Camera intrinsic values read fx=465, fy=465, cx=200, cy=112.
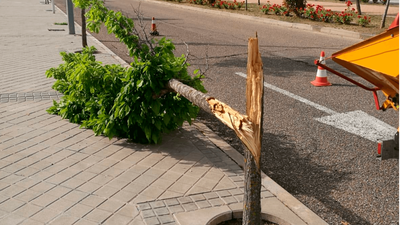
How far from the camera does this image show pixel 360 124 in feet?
21.1

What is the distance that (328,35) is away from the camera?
52.5ft

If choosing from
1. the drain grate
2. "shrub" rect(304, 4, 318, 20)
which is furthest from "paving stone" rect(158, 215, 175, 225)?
"shrub" rect(304, 4, 318, 20)

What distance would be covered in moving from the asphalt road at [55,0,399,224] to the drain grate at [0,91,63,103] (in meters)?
1.86

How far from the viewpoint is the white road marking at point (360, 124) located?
19.7 feet

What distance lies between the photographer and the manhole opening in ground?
384cm

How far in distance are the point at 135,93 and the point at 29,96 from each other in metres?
3.17

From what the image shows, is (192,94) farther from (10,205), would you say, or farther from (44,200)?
(10,205)

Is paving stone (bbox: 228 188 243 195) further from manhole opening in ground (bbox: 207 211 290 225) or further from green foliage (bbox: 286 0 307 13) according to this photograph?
green foliage (bbox: 286 0 307 13)

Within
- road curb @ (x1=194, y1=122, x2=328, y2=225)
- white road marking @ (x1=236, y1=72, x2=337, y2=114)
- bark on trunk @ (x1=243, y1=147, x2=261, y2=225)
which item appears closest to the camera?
bark on trunk @ (x1=243, y1=147, x2=261, y2=225)

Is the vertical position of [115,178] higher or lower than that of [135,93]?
lower

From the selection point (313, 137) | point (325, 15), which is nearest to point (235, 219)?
point (313, 137)

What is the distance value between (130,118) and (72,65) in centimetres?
180

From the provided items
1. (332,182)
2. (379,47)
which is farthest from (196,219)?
(379,47)

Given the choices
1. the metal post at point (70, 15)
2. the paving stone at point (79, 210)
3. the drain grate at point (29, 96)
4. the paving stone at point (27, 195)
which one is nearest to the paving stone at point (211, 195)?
the paving stone at point (79, 210)
